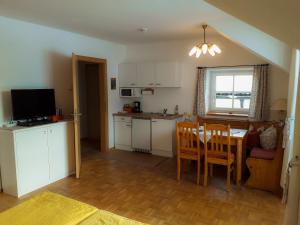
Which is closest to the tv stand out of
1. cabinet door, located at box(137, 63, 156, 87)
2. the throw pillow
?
cabinet door, located at box(137, 63, 156, 87)

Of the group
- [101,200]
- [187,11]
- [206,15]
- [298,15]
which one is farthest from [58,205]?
[206,15]

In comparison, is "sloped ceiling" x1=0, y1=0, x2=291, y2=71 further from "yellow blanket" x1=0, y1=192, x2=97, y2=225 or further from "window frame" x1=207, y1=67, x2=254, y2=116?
"yellow blanket" x1=0, y1=192, x2=97, y2=225

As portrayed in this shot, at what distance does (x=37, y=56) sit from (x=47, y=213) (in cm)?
285

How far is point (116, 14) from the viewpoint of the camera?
3.20 m

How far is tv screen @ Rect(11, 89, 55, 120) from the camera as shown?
11.1 ft

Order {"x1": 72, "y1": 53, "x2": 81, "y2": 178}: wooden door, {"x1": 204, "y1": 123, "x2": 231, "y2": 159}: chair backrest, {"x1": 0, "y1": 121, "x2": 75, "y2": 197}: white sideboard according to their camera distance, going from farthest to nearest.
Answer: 1. {"x1": 72, "y1": 53, "x2": 81, "y2": 178}: wooden door
2. {"x1": 204, "y1": 123, "x2": 231, "y2": 159}: chair backrest
3. {"x1": 0, "y1": 121, "x2": 75, "y2": 197}: white sideboard

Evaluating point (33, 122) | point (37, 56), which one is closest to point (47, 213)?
point (33, 122)

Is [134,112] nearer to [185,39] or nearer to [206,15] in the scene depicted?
[185,39]

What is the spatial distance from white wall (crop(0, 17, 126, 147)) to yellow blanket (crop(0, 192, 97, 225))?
6.58ft

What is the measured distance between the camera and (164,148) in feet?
16.5

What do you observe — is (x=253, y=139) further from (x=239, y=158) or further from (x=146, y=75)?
(x=146, y=75)

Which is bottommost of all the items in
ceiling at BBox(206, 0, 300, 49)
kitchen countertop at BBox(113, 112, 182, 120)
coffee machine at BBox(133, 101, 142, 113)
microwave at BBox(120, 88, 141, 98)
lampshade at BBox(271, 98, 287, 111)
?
kitchen countertop at BBox(113, 112, 182, 120)

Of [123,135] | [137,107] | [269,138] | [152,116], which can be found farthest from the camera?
[137,107]

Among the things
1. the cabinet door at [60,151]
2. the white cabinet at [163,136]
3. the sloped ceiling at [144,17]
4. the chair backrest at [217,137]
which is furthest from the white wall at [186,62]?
the cabinet door at [60,151]
